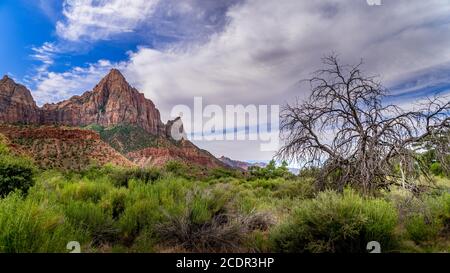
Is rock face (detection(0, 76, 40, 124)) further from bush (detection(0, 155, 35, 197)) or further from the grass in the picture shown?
the grass

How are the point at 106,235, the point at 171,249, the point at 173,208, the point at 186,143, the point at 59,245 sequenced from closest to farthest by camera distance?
the point at 59,245
the point at 171,249
the point at 106,235
the point at 173,208
the point at 186,143

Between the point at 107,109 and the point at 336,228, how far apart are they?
99899 millimetres

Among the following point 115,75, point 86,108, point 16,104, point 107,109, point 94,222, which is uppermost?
point 115,75

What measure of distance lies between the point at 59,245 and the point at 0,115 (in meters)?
100

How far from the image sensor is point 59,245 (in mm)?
4316

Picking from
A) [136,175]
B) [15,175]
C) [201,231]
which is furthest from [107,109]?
[201,231]

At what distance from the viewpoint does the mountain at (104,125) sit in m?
56.4

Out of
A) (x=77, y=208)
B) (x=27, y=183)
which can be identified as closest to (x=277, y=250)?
(x=77, y=208)

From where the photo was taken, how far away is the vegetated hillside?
157 feet

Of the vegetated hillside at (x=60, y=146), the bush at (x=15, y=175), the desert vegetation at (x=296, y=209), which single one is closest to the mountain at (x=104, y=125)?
the vegetated hillside at (x=60, y=146)

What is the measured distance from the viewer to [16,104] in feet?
306

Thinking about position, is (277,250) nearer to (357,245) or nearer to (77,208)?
(357,245)

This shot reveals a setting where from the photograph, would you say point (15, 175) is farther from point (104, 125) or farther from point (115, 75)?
point (115, 75)

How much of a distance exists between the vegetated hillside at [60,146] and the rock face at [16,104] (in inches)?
1396
